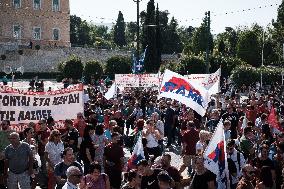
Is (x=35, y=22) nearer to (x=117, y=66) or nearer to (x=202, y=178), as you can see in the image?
(x=117, y=66)

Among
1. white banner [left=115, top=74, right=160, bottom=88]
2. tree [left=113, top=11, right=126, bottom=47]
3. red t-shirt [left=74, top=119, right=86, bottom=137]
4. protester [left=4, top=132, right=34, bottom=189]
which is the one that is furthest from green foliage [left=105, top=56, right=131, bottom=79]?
tree [left=113, top=11, right=126, bottom=47]

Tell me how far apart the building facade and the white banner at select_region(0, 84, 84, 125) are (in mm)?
64188

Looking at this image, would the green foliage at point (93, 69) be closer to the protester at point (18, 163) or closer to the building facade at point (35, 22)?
the building facade at point (35, 22)

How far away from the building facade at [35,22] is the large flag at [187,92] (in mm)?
62789

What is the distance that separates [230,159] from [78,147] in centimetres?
346

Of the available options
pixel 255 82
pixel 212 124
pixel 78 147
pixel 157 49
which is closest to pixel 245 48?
pixel 157 49

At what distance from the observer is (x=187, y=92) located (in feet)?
46.6

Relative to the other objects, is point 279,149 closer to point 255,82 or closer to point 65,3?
point 255,82

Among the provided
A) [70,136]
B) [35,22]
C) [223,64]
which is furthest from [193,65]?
[70,136]

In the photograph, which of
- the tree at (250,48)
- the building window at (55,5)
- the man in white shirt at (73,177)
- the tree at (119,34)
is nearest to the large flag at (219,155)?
the man in white shirt at (73,177)

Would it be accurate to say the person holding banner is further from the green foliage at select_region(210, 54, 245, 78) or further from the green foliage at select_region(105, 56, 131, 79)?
the green foliage at select_region(105, 56, 131, 79)

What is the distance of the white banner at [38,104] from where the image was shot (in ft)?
39.3

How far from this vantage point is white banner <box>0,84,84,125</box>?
12.0 m

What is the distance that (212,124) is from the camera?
16438 millimetres
